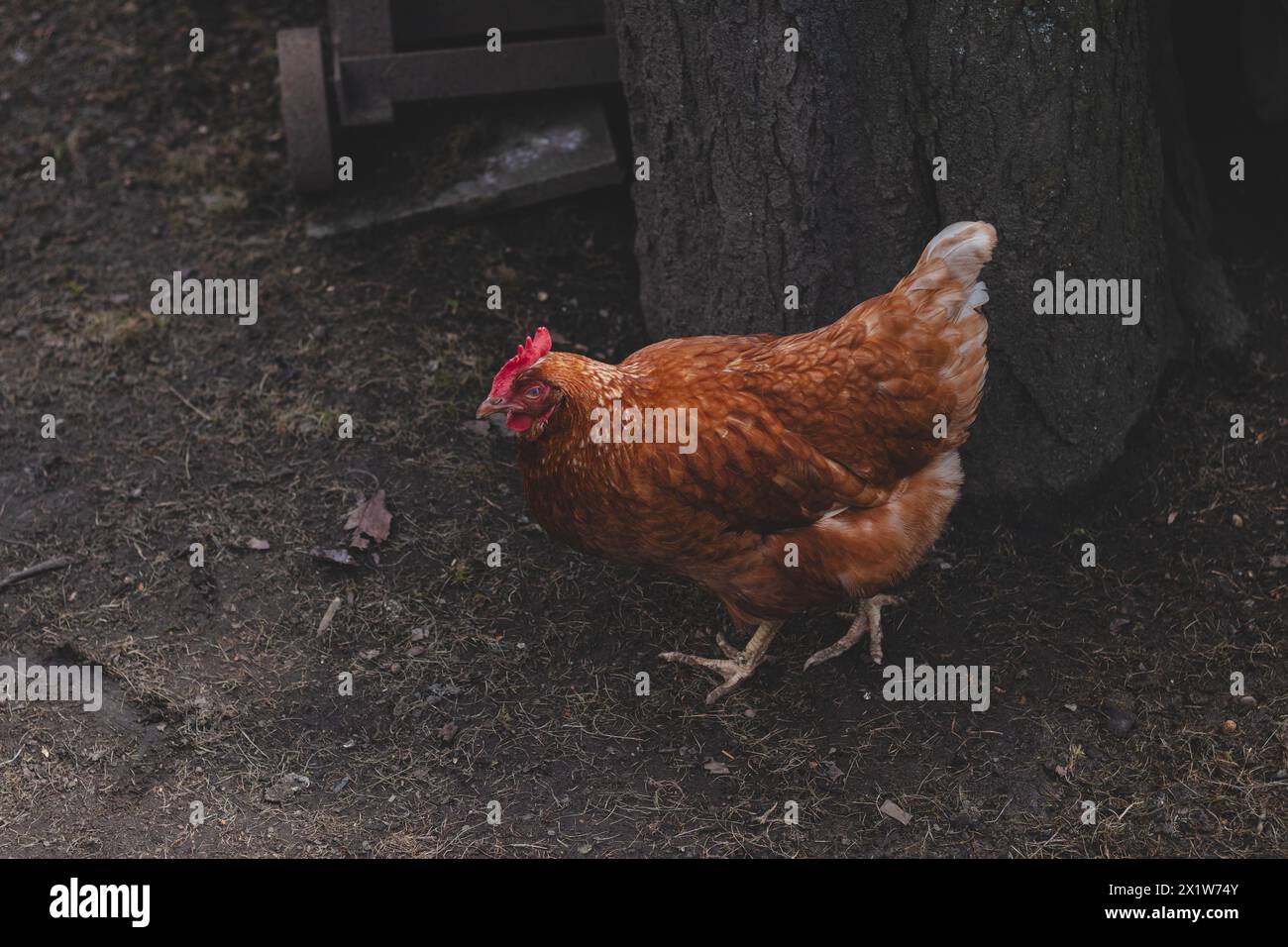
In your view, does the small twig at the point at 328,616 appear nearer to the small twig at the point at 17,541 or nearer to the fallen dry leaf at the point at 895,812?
the small twig at the point at 17,541

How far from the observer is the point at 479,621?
12.9 ft

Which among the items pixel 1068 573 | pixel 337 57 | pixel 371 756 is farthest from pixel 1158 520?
pixel 337 57

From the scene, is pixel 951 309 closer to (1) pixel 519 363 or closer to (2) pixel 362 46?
(1) pixel 519 363

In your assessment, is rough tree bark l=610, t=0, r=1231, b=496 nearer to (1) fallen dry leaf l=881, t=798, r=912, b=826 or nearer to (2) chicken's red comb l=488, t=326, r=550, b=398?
(2) chicken's red comb l=488, t=326, r=550, b=398

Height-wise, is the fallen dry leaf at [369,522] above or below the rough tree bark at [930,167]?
below

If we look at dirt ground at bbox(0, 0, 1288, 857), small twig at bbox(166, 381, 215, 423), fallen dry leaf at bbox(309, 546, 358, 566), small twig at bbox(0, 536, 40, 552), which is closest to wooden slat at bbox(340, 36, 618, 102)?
dirt ground at bbox(0, 0, 1288, 857)

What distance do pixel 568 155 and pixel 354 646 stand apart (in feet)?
7.69

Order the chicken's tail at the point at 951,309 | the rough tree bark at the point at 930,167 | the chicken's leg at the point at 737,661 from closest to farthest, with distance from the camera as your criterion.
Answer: the chicken's tail at the point at 951,309 → the rough tree bark at the point at 930,167 → the chicken's leg at the point at 737,661

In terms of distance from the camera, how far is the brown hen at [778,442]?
3.35 metres

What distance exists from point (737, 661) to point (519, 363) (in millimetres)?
1198

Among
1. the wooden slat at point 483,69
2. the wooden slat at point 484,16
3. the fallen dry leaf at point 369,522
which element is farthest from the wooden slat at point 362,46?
the fallen dry leaf at point 369,522

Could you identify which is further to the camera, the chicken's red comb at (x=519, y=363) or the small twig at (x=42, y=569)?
the small twig at (x=42, y=569)

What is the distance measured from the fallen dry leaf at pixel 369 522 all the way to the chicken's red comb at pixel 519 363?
103 cm

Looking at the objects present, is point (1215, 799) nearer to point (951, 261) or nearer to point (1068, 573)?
point (1068, 573)
